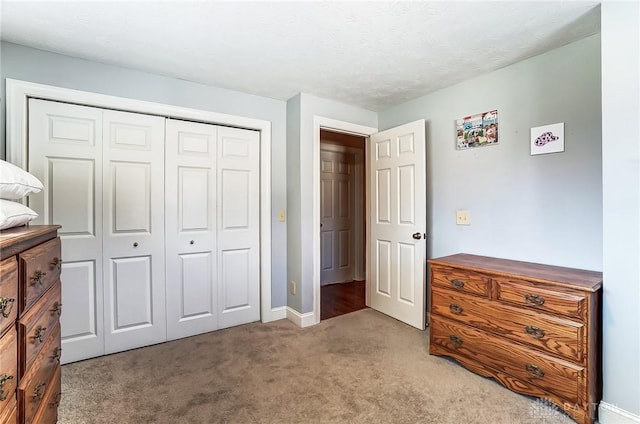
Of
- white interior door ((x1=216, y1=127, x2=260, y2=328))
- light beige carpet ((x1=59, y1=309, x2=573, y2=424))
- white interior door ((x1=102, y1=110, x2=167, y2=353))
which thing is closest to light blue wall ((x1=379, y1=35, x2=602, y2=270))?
light beige carpet ((x1=59, y1=309, x2=573, y2=424))

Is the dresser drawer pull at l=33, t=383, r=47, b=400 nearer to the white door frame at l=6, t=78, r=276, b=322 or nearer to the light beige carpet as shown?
the light beige carpet

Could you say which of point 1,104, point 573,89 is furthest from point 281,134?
point 573,89

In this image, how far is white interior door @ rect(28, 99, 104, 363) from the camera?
209 centimetres

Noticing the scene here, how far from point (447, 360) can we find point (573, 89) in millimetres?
2061

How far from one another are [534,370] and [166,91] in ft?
10.7

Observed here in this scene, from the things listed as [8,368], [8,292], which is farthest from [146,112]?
[8,368]

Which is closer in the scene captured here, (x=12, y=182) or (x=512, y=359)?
(x=12, y=182)

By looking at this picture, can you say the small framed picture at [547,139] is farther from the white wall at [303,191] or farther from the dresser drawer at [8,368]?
the dresser drawer at [8,368]

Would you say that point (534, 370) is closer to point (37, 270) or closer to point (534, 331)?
point (534, 331)

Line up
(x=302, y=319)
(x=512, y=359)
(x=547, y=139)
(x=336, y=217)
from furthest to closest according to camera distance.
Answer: (x=336, y=217), (x=302, y=319), (x=547, y=139), (x=512, y=359)

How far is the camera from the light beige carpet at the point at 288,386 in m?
1.66

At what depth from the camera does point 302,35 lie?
1883mm

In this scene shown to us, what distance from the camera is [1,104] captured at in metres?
1.96

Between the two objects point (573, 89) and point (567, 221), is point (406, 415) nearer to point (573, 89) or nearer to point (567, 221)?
point (567, 221)
